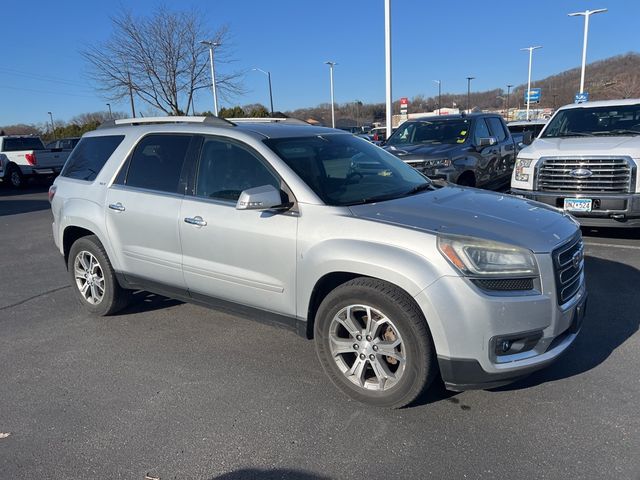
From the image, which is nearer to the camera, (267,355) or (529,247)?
(529,247)

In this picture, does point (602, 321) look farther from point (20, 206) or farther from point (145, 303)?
point (20, 206)

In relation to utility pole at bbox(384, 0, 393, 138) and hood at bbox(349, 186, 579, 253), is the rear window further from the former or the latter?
hood at bbox(349, 186, 579, 253)

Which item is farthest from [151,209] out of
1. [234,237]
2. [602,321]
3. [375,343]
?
[602,321]

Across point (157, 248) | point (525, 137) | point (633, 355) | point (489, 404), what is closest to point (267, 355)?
point (157, 248)

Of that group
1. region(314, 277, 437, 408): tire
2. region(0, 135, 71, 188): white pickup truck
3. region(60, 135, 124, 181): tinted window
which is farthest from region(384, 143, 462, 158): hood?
region(0, 135, 71, 188): white pickup truck

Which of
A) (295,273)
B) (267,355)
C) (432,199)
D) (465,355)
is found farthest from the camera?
(267,355)

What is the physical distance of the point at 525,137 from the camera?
8.52 m

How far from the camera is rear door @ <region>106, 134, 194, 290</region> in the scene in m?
4.12

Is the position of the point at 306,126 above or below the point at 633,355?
above

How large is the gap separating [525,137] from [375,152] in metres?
5.04

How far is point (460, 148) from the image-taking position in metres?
8.74

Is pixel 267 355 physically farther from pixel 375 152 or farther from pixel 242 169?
pixel 375 152

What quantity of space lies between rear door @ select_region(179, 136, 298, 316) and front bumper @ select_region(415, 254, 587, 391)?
105 cm

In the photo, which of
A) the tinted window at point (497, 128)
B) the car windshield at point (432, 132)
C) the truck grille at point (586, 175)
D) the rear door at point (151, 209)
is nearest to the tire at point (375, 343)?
the rear door at point (151, 209)
